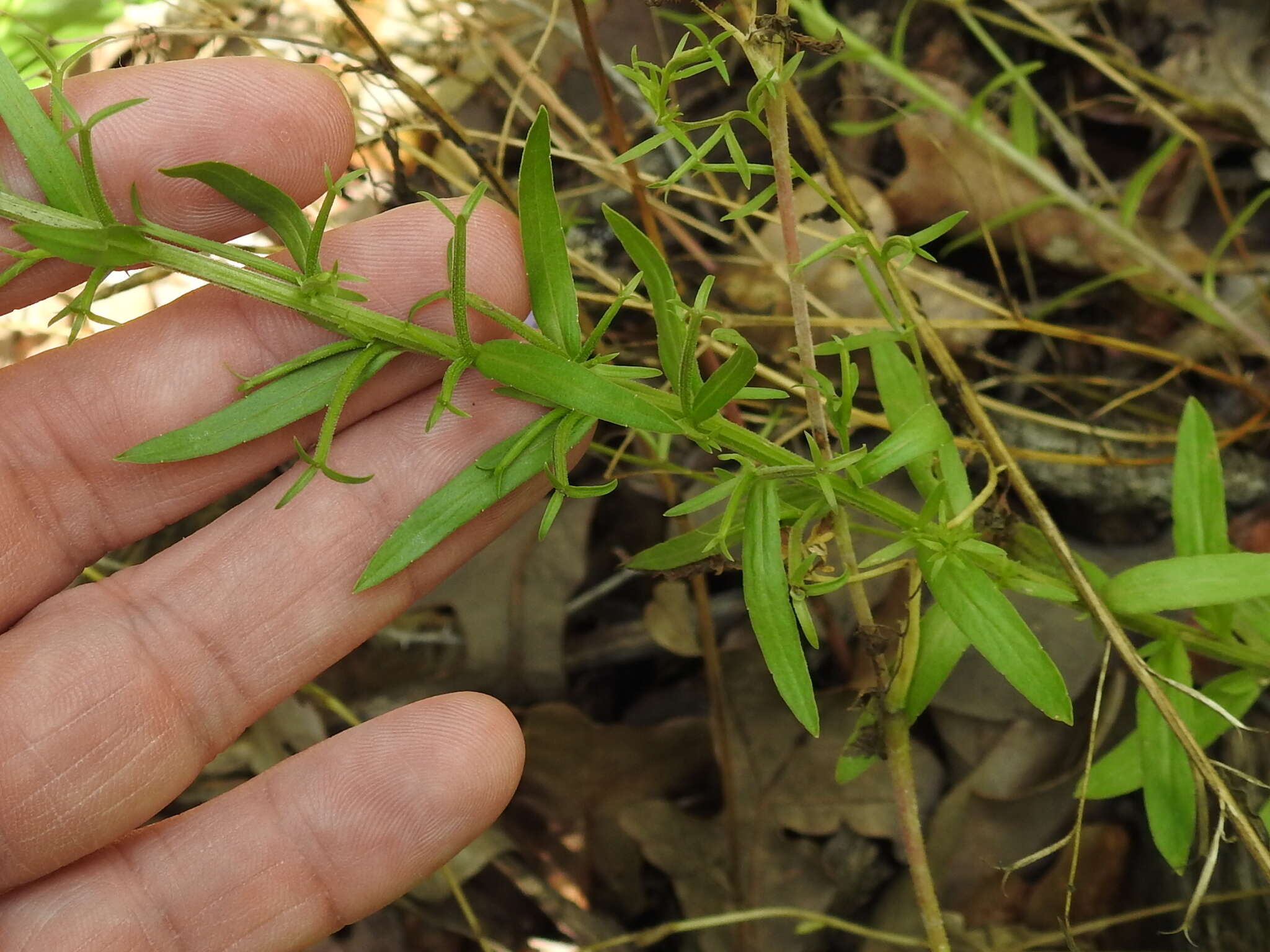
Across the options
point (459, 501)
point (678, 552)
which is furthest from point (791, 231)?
point (459, 501)

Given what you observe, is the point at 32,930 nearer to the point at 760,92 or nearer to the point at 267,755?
the point at 267,755

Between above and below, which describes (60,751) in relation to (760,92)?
below

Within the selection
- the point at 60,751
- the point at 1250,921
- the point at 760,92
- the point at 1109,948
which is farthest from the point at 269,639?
the point at 1250,921

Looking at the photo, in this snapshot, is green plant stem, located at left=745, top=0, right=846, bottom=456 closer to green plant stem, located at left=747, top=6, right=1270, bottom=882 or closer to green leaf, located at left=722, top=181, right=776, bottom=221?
green leaf, located at left=722, top=181, right=776, bottom=221

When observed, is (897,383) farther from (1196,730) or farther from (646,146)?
(1196,730)

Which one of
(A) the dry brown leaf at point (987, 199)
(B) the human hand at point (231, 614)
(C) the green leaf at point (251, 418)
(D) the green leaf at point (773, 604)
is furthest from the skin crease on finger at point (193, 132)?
(A) the dry brown leaf at point (987, 199)

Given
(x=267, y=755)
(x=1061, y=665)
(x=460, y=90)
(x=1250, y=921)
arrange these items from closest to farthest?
1. (x=1250, y=921)
2. (x=1061, y=665)
3. (x=267, y=755)
4. (x=460, y=90)

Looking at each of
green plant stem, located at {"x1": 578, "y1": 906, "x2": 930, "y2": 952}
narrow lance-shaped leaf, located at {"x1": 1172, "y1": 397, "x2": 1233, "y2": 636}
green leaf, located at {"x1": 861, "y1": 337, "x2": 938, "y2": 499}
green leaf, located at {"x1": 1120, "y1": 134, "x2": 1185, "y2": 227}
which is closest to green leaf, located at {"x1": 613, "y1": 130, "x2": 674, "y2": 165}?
green leaf, located at {"x1": 861, "y1": 337, "x2": 938, "y2": 499}
